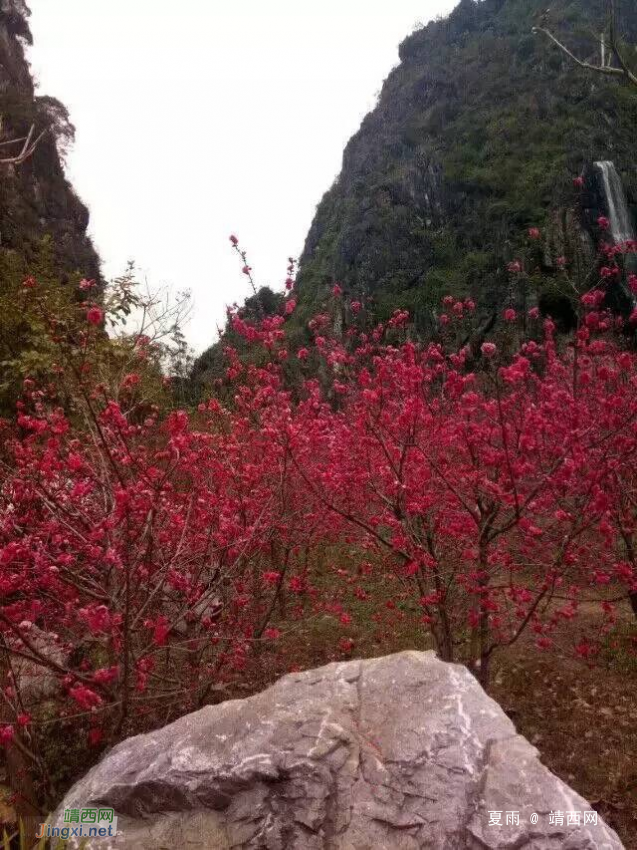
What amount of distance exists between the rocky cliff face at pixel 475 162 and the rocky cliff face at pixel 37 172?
2011cm

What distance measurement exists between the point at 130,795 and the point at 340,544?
9.22 meters

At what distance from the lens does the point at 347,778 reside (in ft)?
9.07

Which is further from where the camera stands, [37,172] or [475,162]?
[475,162]

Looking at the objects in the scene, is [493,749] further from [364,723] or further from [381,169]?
[381,169]

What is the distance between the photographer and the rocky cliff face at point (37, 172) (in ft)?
72.0

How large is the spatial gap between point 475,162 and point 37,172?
3144cm

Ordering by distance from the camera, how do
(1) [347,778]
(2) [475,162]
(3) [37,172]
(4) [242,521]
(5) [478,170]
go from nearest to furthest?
1. (1) [347,778]
2. (4) [242,521]
3. (3) [37,172]
4. (5) [478,170]
5. (2) [475,162]

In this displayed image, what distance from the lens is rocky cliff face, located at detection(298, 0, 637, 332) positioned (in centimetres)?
3559

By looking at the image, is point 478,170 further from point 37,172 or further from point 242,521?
point 242,521

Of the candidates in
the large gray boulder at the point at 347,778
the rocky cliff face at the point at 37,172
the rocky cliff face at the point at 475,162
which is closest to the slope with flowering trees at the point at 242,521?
the large gray boulder at the point at 347,778

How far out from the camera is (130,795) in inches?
115

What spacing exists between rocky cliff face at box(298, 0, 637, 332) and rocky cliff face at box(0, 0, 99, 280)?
66.0 feet

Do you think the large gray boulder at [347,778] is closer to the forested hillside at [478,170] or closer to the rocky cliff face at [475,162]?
the forested hillside at [478,170]

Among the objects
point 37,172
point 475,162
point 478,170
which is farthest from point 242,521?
point 475,162
